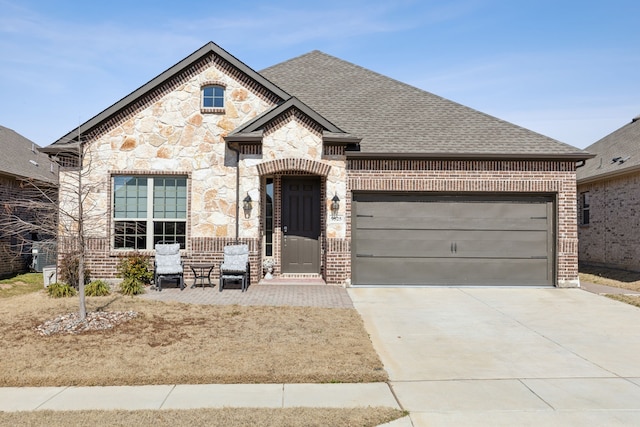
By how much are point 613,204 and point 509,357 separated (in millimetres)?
13742

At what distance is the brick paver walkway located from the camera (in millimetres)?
10023

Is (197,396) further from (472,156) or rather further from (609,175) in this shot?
(609,175)

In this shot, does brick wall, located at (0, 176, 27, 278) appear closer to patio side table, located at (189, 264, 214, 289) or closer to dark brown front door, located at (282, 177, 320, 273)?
patio side table, located at (189, 264, 214, 289)

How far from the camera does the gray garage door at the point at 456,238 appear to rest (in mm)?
12703

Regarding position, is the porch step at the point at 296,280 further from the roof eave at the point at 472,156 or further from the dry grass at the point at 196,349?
the roof eave at the point at 472,156

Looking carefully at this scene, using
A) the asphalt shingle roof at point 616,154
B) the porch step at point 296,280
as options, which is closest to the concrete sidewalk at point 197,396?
the porch step at point 296,280

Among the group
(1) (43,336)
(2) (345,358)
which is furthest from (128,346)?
(2) (345,358)

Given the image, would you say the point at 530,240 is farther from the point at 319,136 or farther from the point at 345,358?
the point at 345,358

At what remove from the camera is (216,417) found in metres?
4.30

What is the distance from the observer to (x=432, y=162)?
41.3ft

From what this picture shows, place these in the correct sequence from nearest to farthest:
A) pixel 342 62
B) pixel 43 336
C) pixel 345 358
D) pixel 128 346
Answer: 1. pixel 345 358
2. pixel 128 346
3. pixel 43 336
4. pixel 342 62

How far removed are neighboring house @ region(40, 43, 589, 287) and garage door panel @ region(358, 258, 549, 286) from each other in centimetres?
3

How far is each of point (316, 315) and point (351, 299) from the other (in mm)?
2109

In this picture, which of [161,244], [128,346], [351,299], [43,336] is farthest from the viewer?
[161,244]
